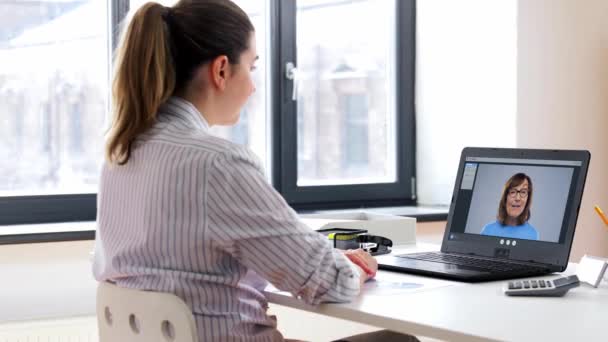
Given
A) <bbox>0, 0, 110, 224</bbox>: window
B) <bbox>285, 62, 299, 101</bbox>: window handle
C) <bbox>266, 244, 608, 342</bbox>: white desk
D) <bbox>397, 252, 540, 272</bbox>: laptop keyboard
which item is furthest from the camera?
<bbox>285, 62, 299, 101</bbox>: window handle

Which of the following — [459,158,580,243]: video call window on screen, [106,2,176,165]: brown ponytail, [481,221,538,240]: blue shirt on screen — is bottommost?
[481,221,538,240]: blue shirt on screen

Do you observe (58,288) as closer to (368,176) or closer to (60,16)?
(60,16)

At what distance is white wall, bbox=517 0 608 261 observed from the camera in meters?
3.49

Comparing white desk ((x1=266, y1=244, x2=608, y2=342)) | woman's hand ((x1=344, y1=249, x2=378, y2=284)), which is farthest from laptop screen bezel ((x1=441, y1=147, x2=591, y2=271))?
woman's hand ((x1=344, y1=249, x2=378, y2=284))

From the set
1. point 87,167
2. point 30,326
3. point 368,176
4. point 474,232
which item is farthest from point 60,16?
point 474,232

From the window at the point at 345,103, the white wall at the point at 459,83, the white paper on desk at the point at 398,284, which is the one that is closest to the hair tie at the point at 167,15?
the white paper on desk at the point at 398,284

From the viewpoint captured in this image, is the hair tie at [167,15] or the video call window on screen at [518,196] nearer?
the hair tie at [167,15]

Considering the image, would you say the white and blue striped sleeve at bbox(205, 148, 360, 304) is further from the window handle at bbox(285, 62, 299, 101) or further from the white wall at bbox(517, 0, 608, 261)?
the white wall at bbox(517, 0, 608, 261)

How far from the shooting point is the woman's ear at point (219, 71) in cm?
171

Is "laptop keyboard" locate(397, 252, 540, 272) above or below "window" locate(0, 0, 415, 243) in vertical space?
below

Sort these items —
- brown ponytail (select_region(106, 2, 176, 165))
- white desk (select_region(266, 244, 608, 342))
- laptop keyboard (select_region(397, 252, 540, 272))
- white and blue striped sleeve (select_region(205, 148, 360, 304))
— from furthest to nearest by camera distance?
laptop keyboard (select_region(397, 252, 540, 272)) < brown ponytail (select_region(106, 2, 176, 165)) < white and blue striped sleeve (select_region(205, 148, 360, 304)) < white desk (select_region(266, 244, 608, 342))

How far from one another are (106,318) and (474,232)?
0.88 m

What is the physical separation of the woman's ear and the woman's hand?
416 millimetres

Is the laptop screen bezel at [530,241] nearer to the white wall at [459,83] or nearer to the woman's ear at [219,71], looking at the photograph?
the woman's ear at [219,71]
